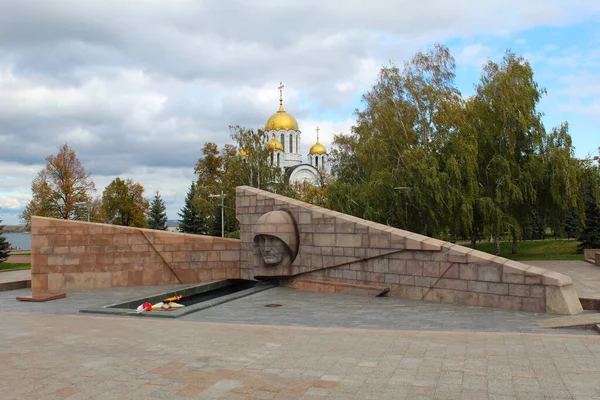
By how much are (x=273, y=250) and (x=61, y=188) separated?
2474cm

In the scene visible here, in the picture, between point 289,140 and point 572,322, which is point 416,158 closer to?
point 572,322

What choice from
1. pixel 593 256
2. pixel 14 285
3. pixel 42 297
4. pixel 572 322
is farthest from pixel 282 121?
pixel 572 322

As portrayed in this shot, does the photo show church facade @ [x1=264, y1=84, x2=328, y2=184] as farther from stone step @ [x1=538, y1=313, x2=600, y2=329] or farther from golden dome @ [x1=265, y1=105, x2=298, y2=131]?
stone step @ [x1=538, y1=313, x2=600, y2=329]

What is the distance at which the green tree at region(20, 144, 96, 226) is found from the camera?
31.4m

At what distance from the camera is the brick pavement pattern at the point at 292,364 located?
461 cm

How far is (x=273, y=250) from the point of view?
12.4 meters

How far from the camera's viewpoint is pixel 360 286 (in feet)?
36.3

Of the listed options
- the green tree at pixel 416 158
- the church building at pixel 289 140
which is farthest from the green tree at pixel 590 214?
the church building at pixel 289 140

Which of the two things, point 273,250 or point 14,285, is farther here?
point 14,285

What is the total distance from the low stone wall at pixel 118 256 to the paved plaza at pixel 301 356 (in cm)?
412

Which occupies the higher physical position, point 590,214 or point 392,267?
point 590,214

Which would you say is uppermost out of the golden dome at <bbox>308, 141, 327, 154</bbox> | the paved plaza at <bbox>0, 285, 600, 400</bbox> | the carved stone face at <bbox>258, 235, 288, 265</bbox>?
the golden dome at <bbox>308, 141, 327, 154</bbox>

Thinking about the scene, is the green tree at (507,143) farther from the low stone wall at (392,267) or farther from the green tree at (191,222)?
the green tree at (191,222)

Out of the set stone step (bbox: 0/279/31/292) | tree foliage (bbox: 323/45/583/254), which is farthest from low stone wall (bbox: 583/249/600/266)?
stone step (bbox: 0/279/31/292)
